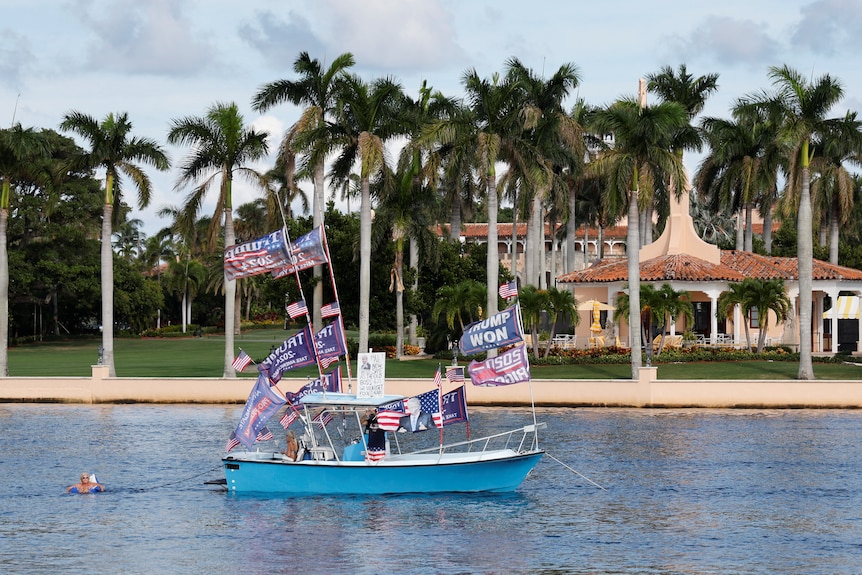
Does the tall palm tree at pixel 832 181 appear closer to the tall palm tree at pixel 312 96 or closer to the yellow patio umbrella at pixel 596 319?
the yellow patio umbrella at pixel 596 319

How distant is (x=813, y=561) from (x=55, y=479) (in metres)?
22.4

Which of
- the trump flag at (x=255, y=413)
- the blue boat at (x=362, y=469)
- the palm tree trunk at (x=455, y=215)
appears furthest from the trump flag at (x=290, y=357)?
the palm tree trunk at (x=455, y=215)

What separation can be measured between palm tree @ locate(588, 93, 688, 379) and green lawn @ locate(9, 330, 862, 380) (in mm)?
4608

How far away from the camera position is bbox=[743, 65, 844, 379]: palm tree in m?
55.8

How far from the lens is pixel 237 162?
2392 inches

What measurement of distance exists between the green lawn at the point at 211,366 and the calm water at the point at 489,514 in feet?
43.8

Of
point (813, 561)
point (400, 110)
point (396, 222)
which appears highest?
point (400, 110)

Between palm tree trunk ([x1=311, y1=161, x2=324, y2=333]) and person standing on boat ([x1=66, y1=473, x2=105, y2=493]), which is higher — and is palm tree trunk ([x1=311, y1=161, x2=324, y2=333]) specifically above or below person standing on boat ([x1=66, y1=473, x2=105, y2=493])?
above

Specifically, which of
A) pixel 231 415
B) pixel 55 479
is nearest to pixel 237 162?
pixel 231 415

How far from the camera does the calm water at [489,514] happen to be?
26.3 meters

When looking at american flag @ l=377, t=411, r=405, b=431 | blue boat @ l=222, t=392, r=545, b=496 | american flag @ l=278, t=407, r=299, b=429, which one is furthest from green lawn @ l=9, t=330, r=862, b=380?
american flag @ l=377, t=411, r=405, b=431

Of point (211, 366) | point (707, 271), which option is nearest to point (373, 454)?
point (211, 366)

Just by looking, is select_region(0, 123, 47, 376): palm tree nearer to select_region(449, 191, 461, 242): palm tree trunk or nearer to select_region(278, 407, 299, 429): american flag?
select_region(449, 191, 461, 242): palm tree trunk

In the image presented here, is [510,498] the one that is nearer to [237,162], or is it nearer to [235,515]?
[235,515]
